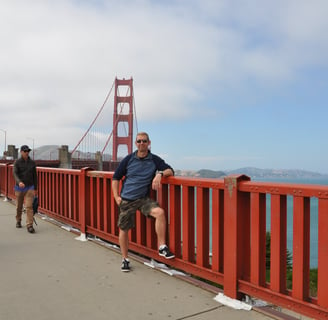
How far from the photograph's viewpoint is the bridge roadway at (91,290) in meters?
2.63

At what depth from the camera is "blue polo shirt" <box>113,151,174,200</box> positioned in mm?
3580

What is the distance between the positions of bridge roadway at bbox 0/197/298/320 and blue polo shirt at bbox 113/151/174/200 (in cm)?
78

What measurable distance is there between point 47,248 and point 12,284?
51.8 inches

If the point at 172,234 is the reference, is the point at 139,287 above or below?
below

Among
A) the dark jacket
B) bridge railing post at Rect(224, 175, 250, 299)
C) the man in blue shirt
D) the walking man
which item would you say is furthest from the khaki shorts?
the dark jacket

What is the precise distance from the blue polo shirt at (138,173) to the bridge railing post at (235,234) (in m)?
0.93

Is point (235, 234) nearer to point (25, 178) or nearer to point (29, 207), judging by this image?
point (29, 207)

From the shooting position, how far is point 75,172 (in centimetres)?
545

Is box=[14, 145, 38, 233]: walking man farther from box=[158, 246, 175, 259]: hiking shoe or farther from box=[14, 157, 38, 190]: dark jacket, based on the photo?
box=[158, 246, 175, 259]: hiking shoe

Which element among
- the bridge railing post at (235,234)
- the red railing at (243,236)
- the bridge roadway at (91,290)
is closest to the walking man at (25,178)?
the bridge roadway at (91,290)

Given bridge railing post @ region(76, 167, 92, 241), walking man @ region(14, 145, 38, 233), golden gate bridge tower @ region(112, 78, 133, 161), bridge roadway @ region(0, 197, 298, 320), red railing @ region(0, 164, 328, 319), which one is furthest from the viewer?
golden gate bridge tower @ region(112, 78, 133, 161)

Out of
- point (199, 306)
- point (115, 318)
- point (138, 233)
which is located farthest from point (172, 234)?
point (115, 318)

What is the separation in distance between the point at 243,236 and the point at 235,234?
9 cm

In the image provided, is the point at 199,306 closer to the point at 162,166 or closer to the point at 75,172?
the point at 162,166
